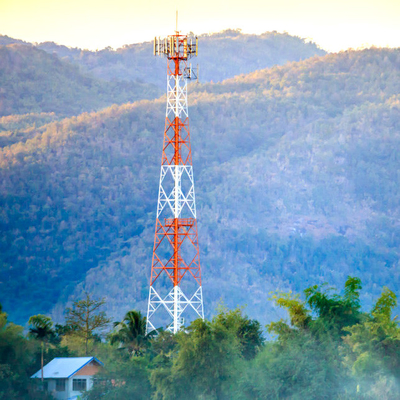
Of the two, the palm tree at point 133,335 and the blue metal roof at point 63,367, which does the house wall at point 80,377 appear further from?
the palm tree at point 133,335

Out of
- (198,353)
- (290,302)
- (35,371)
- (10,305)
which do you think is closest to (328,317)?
(290,302)

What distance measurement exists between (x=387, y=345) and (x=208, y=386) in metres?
11.5

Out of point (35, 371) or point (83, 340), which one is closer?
point (35, 371)

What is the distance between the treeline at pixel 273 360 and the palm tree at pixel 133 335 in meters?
2.27

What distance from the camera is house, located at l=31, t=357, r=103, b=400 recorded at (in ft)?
244

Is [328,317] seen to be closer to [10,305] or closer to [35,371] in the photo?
[35,371]

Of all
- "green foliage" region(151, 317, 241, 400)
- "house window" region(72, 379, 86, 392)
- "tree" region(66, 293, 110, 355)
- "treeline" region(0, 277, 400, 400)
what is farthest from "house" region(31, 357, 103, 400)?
"tree" region(66, 293, 110, 355)

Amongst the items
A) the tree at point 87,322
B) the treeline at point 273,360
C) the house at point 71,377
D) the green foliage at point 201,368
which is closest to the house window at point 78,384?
the house at point 71,377

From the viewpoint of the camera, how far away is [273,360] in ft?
201

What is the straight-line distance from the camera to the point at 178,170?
73812mm

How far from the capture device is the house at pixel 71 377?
7431 centimetres

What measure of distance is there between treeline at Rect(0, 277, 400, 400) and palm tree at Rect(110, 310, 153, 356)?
7.45ft

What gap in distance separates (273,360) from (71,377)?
19.4 meters

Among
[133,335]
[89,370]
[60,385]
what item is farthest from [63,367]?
[133,335]
